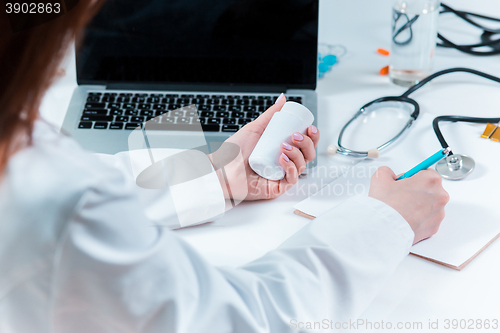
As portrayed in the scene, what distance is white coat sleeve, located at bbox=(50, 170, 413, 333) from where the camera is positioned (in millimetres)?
349

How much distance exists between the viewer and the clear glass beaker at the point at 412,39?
916 mm

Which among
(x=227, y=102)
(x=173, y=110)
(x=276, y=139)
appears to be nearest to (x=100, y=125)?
(x=173, y=110)

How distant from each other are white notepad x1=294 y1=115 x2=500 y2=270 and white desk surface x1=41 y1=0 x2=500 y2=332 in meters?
0.02

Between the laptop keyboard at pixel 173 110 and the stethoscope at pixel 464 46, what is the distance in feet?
0.84

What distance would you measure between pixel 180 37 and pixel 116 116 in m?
0.22

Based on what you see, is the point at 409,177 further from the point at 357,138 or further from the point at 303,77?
the point at 303,77

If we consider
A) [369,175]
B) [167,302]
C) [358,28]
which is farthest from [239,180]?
[358,28]

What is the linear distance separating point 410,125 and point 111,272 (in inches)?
24.5

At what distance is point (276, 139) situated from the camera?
65cm

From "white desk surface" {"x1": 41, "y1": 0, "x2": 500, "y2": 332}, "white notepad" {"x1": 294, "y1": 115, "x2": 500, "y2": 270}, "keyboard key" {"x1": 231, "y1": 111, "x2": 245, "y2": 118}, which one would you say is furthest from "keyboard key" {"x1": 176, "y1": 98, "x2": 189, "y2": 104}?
"white notepad" {"x1": 294, "y1": 115, "x2": 500, "y2": 270}

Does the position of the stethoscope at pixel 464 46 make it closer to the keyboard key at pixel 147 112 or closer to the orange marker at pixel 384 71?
the orange marker at pixel 384 71

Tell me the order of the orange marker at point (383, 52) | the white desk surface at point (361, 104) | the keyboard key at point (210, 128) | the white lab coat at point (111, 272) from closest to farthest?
the white lab coat at point (111, 272) → the white desk surface at point (361, 104) → the keyboard key at point (210, 128) → the orange marker at point (383, 52)

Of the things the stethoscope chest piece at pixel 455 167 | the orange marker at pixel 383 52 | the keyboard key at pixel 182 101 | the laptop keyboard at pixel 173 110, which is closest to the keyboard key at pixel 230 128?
the laptop keyboard at pixel 173 110

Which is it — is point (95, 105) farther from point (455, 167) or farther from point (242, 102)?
point (455, 167)
